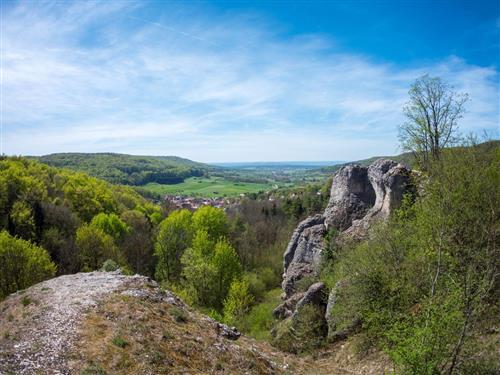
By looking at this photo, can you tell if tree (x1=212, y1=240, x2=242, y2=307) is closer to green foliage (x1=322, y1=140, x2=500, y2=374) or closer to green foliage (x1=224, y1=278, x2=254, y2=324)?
green foliage (x1=224, y1=278, x2=254, y2=324)

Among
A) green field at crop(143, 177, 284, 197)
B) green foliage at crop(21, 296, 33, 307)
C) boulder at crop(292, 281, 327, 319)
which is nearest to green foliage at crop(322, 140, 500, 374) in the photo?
boulder at crop(292, 281, 327, 319)

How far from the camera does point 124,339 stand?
549 inches

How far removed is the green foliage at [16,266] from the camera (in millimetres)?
27469

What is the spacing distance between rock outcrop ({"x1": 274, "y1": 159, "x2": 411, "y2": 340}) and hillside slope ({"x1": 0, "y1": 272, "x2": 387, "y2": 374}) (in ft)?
39.7

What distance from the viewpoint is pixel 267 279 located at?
157ft

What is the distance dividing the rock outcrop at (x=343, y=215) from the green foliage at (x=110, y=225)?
27240mm

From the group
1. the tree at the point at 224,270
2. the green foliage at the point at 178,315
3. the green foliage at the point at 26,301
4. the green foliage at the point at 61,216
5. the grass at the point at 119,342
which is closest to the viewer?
the grass at the point at 119,342

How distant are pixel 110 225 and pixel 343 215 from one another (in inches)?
1330

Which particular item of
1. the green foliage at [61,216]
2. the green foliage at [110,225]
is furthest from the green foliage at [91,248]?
the green foliage at [110,225]

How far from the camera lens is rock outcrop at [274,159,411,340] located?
96.8 feet

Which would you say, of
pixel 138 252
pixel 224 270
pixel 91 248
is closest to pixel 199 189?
pixel 138 252

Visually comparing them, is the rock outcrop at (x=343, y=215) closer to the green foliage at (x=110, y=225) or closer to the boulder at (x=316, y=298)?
the boulder at (x=316, y=298)

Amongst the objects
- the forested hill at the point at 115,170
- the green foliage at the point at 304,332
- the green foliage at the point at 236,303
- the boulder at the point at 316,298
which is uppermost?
the forested hill at the point at 115,170

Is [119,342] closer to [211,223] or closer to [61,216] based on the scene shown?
[61,216]
